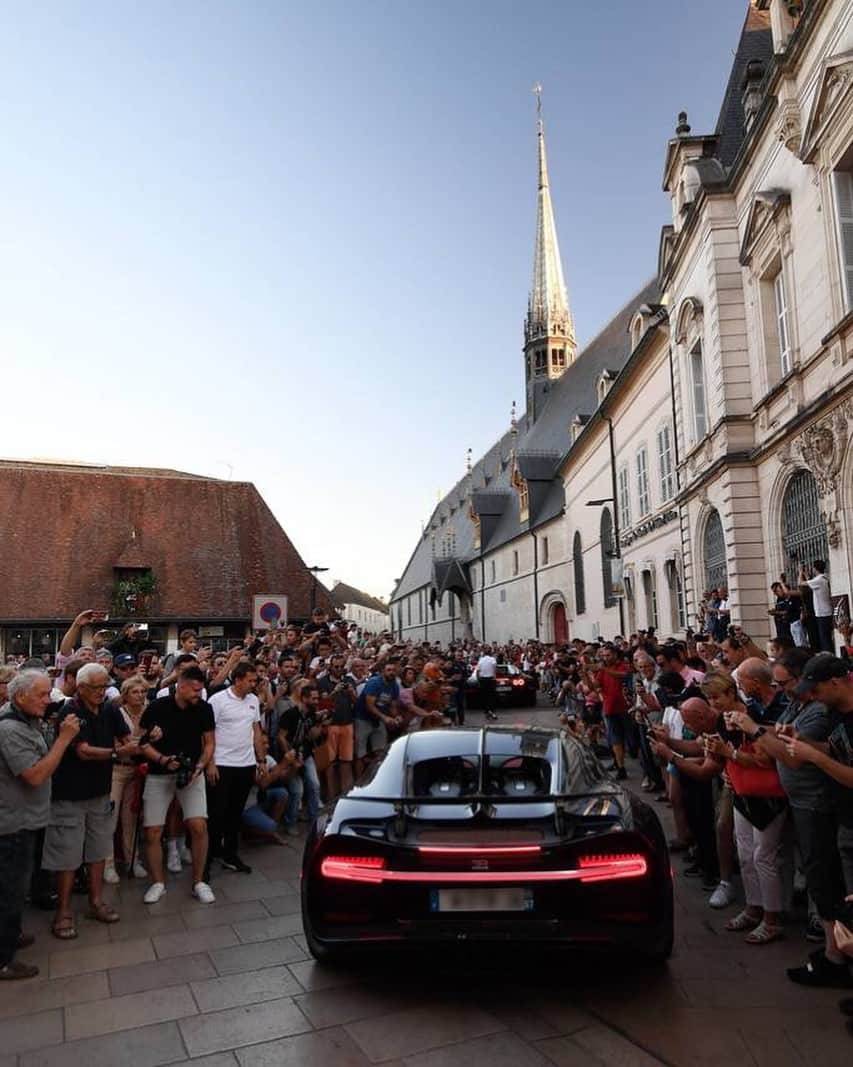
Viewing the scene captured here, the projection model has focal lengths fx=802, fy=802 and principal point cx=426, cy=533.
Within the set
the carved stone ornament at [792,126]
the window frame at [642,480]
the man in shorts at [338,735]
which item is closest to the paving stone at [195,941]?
the man in shorts at [338,735]

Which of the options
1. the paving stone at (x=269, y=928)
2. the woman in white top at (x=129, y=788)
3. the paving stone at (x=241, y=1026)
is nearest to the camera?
the paving stone at (x=241, y=1026)

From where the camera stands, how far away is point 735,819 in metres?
5.34

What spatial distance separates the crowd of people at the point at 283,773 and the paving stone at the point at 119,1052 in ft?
3.67

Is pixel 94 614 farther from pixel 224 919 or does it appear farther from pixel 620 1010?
pixel 620 1010

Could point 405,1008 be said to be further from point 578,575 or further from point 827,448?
point 578,575

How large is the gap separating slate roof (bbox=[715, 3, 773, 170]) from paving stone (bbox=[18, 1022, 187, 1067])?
20887mm

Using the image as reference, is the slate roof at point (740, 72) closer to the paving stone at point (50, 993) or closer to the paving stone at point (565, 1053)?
the paving stone at point (565, 1053)

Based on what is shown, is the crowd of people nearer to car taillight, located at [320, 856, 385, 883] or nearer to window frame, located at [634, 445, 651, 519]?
car taillight, located at [320, 856, 385, 883]

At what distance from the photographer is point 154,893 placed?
6.24 metres

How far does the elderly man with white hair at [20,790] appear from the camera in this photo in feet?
15.3

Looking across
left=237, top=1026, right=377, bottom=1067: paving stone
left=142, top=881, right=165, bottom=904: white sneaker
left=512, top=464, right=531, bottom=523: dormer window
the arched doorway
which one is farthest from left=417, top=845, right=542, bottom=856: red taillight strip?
left=512, top=464, right=531, bottom=523: dormer window

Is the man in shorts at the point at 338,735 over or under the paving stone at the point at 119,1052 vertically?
over

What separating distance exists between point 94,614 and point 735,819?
574 cm

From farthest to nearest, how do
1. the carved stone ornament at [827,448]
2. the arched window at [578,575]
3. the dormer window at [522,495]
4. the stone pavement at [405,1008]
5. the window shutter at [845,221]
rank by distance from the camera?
the dormer window at [522,495] → the arched window at [578,575] → the carved stone ornament at [827,448] → the window shutter at [845,221] → the stone pavement at [405,1008]
